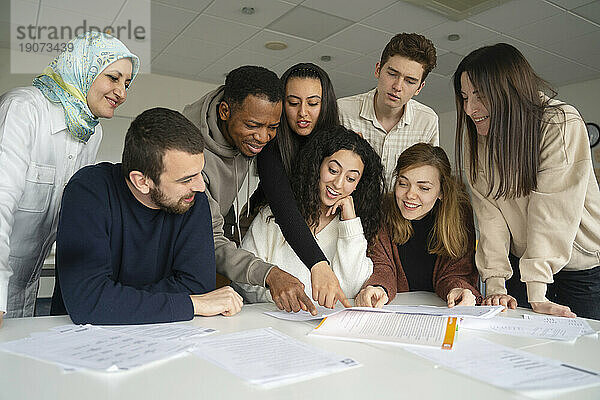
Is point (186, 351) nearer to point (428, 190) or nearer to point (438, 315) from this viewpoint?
point (438, 315)

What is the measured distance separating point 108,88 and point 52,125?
7.5 inches

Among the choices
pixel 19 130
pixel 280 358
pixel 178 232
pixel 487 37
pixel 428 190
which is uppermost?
pixel 487 37

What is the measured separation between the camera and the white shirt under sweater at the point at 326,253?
5.49 feet

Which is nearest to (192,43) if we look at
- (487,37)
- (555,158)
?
(487,37)

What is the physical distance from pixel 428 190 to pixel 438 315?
0.69 metres

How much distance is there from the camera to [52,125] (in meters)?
1.45

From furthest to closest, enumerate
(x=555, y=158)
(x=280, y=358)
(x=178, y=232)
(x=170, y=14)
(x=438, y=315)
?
(x=170, y=14) → (x=555, y=158) → (x=178, y=232) → (x=438, y=315) → (x=280, y=358)

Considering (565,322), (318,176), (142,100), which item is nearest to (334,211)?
(318,176)

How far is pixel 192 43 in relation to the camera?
449 centimetres

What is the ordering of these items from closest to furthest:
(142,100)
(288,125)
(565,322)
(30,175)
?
(565,322) < (30,175) < (288,125) < (142,100)

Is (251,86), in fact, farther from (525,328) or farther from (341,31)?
(341,31)

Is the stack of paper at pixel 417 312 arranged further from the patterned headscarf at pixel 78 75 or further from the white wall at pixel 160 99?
the white wall at pixel 160 99

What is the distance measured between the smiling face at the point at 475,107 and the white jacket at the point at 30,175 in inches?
47.4

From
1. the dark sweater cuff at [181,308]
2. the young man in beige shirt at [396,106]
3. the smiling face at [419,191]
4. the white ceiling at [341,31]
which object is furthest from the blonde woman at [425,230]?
the white ceiling at [341,31]
